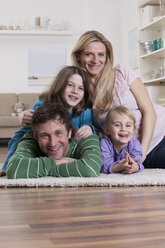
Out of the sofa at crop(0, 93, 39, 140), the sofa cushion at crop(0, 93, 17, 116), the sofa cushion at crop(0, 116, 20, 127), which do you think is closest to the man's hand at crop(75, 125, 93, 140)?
the sofa cushion at crop(0, 116, 20, 127)

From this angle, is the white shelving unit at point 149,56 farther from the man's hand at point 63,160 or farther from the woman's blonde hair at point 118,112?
the man's hand at point 63,160

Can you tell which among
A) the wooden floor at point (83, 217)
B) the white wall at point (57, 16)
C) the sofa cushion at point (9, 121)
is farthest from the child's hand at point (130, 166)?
the white wall at point (57, 16)

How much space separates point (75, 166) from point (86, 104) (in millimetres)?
563

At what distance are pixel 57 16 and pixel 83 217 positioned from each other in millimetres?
6993

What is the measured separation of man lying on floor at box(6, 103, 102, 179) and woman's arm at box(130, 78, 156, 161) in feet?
1.08

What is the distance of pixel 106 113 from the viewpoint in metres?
2.52

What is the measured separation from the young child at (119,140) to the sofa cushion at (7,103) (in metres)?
4.91

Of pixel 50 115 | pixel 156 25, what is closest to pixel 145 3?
pixel 156 25

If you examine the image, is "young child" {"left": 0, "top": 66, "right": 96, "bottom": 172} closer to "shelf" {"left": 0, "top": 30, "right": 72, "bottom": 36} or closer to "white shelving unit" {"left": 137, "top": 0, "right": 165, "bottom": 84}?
"white shelving unit" {"left": 137, "top": 0, "right": 165, "bottom": 84}

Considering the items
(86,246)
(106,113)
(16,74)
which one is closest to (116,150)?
(106,113)

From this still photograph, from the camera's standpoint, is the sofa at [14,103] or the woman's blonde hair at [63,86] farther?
the sofa at [14,103]

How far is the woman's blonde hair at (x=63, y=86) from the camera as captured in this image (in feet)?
7.74

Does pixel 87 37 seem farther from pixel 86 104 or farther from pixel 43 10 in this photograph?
pixel 43 10

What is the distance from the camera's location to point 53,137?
2115 mm
